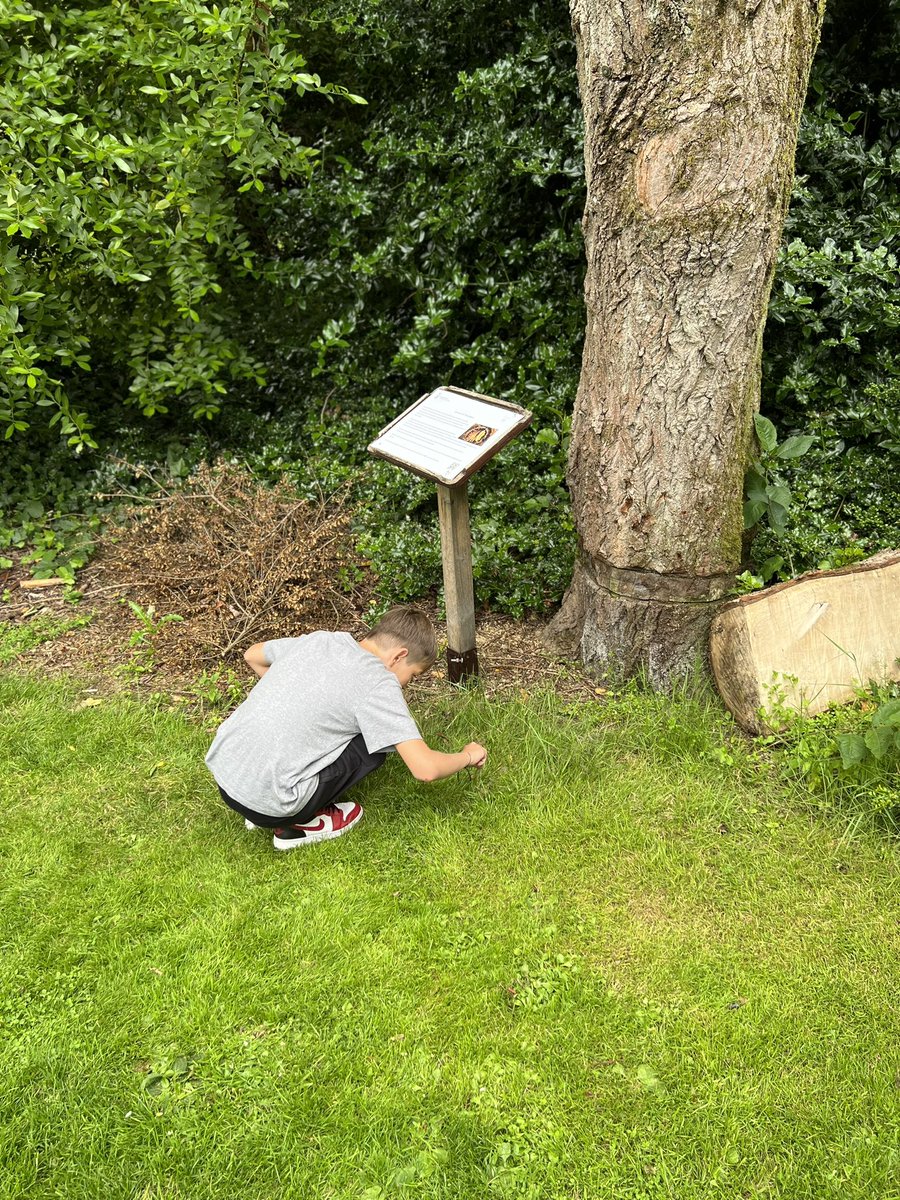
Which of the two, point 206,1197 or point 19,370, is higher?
point 19,370

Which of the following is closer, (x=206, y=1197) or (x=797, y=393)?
(x=206, y=1197)

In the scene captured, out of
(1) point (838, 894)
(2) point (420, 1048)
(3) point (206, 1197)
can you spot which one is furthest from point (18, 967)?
(1) point (838, 894)

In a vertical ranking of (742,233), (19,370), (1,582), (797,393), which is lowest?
(1,582)

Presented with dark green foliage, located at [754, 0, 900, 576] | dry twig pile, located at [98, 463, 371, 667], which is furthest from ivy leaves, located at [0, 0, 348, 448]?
dark green foliage, located at [754, 0, 900, 576]

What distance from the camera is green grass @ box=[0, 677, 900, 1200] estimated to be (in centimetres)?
242

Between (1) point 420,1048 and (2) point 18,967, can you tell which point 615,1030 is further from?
(2) point 18,967

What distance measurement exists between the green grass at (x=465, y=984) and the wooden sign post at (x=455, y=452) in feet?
1.87

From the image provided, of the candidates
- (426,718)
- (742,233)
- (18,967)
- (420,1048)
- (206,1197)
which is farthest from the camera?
(426,718)

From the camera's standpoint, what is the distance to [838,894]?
3.21m

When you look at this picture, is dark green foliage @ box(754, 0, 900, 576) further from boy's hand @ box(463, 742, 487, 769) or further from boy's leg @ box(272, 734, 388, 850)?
boy's leg @ box(272, 734, 388, 850)

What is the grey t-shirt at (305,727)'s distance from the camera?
323cm

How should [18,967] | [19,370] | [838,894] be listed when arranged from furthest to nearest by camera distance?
[19,370], [838,894], [18,967]

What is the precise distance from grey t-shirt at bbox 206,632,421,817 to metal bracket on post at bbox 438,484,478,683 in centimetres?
76

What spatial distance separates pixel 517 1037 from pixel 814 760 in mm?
1658
